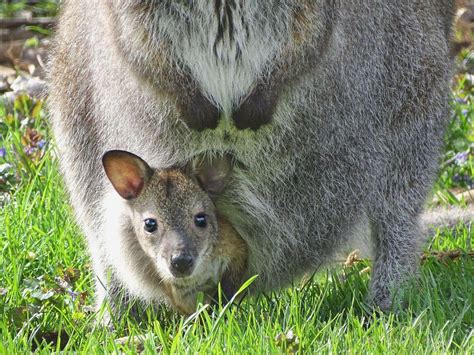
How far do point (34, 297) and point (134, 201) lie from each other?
0.54 m

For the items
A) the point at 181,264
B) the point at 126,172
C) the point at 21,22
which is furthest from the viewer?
the point at 21,22

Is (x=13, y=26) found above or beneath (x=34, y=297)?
beneath

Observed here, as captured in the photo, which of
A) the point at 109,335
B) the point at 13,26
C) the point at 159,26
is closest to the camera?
the point at 109,335

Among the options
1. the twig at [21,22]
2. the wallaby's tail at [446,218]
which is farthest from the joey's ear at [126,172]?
the twig at [21,22]

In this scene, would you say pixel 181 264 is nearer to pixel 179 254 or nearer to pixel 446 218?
pixel 179 254

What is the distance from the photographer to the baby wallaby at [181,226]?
4.42m

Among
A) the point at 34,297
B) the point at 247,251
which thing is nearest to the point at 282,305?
the point at 247,251

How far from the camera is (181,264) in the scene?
14.0 feet

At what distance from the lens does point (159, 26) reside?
178 inches

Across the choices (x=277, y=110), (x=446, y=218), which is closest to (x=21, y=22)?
(x=446, y=218)

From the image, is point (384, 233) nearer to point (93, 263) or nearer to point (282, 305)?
point (282, 305)

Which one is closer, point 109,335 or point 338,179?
point 109,335

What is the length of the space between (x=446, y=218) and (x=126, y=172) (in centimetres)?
177

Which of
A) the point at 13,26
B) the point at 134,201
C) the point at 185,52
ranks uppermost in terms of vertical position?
the point at 185,52
